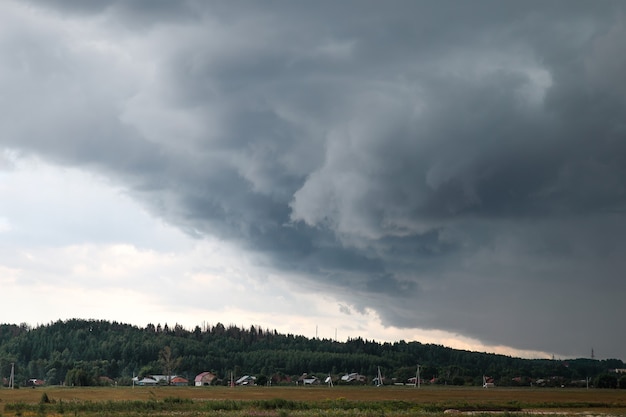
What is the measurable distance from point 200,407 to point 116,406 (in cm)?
937

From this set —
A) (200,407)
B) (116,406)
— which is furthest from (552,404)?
(116,406)

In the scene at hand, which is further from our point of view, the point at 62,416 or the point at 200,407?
the point at 200,407

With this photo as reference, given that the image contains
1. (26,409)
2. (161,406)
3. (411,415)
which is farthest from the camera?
(161,406)

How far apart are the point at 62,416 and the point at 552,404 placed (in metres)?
68.2

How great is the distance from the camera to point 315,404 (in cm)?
8975

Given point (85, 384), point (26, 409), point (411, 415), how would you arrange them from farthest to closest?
point (85, 384) < point (26, 409) < point (411, 415)

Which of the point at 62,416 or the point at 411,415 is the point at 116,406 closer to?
the point at 62,416

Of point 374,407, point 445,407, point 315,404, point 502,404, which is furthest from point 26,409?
point 502,404

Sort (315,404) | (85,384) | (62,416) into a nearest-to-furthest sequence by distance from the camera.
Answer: (62,416) → (315,404) → (85,384)

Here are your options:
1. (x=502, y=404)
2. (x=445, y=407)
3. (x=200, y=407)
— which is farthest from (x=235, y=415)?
(x=502, y=404)

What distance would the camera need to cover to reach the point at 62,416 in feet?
220

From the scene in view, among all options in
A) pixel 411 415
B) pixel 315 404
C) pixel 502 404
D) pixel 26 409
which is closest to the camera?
pixel 411 415

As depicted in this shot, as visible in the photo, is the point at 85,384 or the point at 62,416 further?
the point at 85,384

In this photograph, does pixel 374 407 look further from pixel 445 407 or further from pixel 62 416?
pixel 62 416
